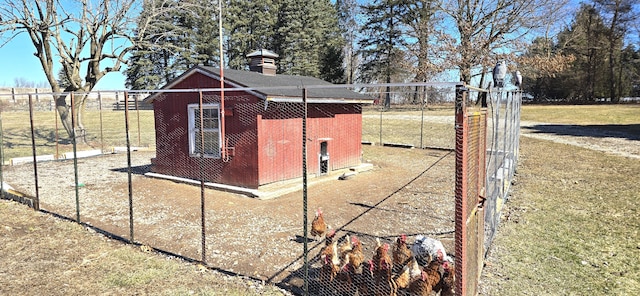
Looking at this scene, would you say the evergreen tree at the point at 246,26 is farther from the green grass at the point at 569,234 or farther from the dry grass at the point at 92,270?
the dry grass at the point at 92,270

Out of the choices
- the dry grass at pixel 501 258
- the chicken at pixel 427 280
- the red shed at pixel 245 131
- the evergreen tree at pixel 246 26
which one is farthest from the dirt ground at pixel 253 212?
the evergreen tree at pixel 246 26

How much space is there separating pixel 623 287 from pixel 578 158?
10.1 metres

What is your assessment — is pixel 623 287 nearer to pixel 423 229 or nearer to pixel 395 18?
pixel 423 229

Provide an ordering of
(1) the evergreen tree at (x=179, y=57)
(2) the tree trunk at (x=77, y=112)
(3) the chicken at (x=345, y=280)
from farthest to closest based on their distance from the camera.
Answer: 1. (1) the evergreen tree at (x=179, y=57)
2. (2) the tree trunk at (x=77, y=112)
3. (3) the chicken at (x=345, y=280)

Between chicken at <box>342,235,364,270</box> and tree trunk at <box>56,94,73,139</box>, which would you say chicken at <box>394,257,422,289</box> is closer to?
chicken at <box>342,235,364,270</box>

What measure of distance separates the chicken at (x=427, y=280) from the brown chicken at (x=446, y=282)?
4cm

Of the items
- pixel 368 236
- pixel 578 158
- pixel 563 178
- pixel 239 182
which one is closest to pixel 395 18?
pixel 578 158

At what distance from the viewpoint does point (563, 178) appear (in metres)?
9.26

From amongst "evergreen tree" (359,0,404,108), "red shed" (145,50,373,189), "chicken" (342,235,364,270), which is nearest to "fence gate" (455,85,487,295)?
"chicken" (342,235,364,270)

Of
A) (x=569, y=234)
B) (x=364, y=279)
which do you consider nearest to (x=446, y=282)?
(x=364, y=279)

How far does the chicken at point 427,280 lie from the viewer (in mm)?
3223

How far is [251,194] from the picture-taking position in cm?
779

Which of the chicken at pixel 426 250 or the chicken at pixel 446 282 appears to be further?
the chicken at pixel 426 250

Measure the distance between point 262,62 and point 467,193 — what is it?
9.95 meters
